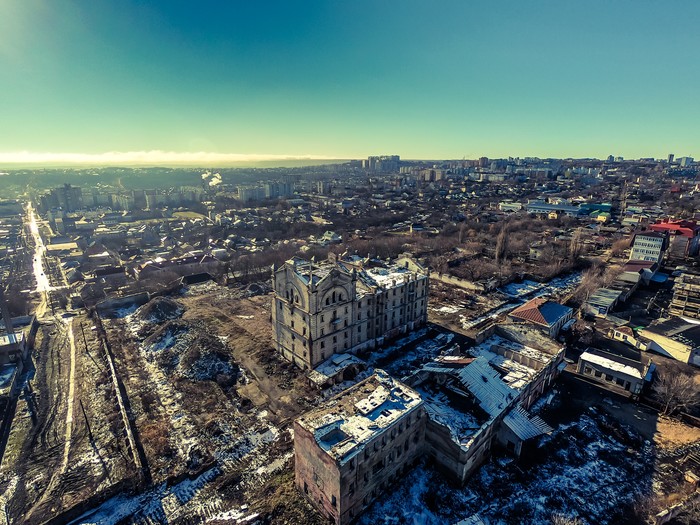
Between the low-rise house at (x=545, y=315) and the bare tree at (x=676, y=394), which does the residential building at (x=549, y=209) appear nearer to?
the low-rise house at (x=545, y=315)

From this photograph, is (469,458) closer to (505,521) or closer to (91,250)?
(505,521)

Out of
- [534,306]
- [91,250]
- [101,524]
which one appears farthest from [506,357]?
[91,250]

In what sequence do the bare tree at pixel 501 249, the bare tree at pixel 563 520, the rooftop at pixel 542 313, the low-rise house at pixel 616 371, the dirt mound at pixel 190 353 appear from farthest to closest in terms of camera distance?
1. the bare tree at pixel 501 249
2. the rooftop at pixel 542 313
3. the dirt mound at pixel 190 353
4. the low-rise house at pixel 616 371
5. the bare tree at pixel 563 520

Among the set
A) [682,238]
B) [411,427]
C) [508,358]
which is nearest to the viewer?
[411,427]

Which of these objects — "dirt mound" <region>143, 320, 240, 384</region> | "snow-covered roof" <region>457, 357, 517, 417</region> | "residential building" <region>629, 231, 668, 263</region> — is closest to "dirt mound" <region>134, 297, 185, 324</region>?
"dirt mound" <region>143, 320, 240, 384</region>

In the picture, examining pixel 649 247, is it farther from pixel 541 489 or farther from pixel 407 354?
pixel 541 489

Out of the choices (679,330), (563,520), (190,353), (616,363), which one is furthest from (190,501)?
(679,330)

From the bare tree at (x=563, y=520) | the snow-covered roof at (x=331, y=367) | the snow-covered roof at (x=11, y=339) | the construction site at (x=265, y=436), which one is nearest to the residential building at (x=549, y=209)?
the construction site at (x=265, y=436)
